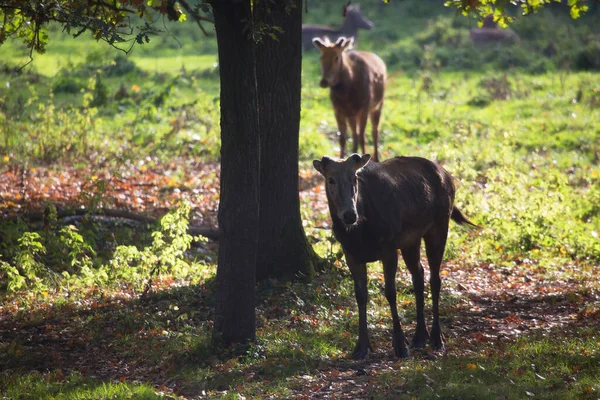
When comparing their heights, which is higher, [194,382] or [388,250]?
[388,250]

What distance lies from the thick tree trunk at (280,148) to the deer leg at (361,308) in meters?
1.86

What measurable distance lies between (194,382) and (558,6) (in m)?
33.7

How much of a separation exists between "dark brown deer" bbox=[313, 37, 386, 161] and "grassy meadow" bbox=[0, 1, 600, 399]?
1089 millimetres

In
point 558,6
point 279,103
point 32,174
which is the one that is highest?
point 558,6

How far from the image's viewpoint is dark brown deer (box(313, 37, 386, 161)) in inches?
643

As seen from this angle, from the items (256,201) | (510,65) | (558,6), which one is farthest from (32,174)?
(558,6)

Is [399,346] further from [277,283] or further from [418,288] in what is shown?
[277,283]

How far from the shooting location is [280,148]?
966 cm

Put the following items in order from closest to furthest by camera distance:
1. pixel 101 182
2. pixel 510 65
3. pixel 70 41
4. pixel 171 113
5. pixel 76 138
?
1. pixel 101 182
2. pixel 76 138
3. pixel 171 113
4. pixel 510 65
5. pixel 70 41

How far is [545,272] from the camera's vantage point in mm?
11227

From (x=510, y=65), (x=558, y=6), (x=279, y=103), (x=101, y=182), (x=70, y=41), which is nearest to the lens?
(x=279, y=103)

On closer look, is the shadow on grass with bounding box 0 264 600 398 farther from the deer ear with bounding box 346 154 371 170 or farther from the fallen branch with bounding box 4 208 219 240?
the fallen branch with bounding box 4 208 219 240

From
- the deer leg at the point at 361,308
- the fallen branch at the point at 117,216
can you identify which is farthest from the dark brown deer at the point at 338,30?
the deer leg at the point at 361,308

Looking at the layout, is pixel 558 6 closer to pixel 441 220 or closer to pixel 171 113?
pixel 171 113
